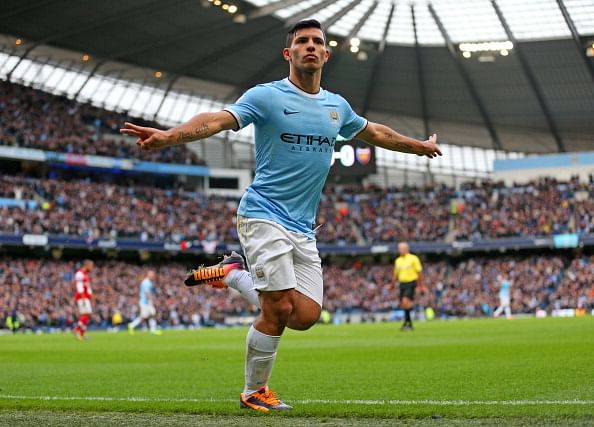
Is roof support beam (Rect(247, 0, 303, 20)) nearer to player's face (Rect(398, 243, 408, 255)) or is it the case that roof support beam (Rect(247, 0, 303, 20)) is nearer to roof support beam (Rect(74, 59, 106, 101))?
roof support beam (Rect(74, 59, 106, 101))

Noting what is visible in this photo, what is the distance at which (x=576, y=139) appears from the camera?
218ft

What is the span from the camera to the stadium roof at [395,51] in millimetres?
50219

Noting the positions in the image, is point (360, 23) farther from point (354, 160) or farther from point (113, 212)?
point (113, 212)

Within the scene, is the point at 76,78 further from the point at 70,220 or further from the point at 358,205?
the point at 358,205

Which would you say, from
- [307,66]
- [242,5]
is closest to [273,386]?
[307,66]

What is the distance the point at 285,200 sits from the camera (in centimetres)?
671

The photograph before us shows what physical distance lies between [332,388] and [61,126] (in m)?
53.8

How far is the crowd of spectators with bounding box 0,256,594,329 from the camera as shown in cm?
4737

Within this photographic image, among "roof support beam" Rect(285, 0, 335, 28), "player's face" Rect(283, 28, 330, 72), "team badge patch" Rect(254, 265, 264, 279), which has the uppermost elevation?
"roof support beam" Rect(285, 0, 335, 28)

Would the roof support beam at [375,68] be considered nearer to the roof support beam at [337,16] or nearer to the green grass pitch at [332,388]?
the roof support beam at [337,16]

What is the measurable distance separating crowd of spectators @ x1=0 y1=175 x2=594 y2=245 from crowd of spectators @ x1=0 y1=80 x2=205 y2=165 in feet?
7.53

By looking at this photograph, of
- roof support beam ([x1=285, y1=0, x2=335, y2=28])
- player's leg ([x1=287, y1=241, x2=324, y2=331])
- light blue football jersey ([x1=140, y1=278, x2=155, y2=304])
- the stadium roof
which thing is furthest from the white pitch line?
roof support beam ([x1=285, y1=0, x2=335, y2=28])

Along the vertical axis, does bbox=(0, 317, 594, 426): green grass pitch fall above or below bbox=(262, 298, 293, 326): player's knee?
below

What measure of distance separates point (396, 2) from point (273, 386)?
4505cm
